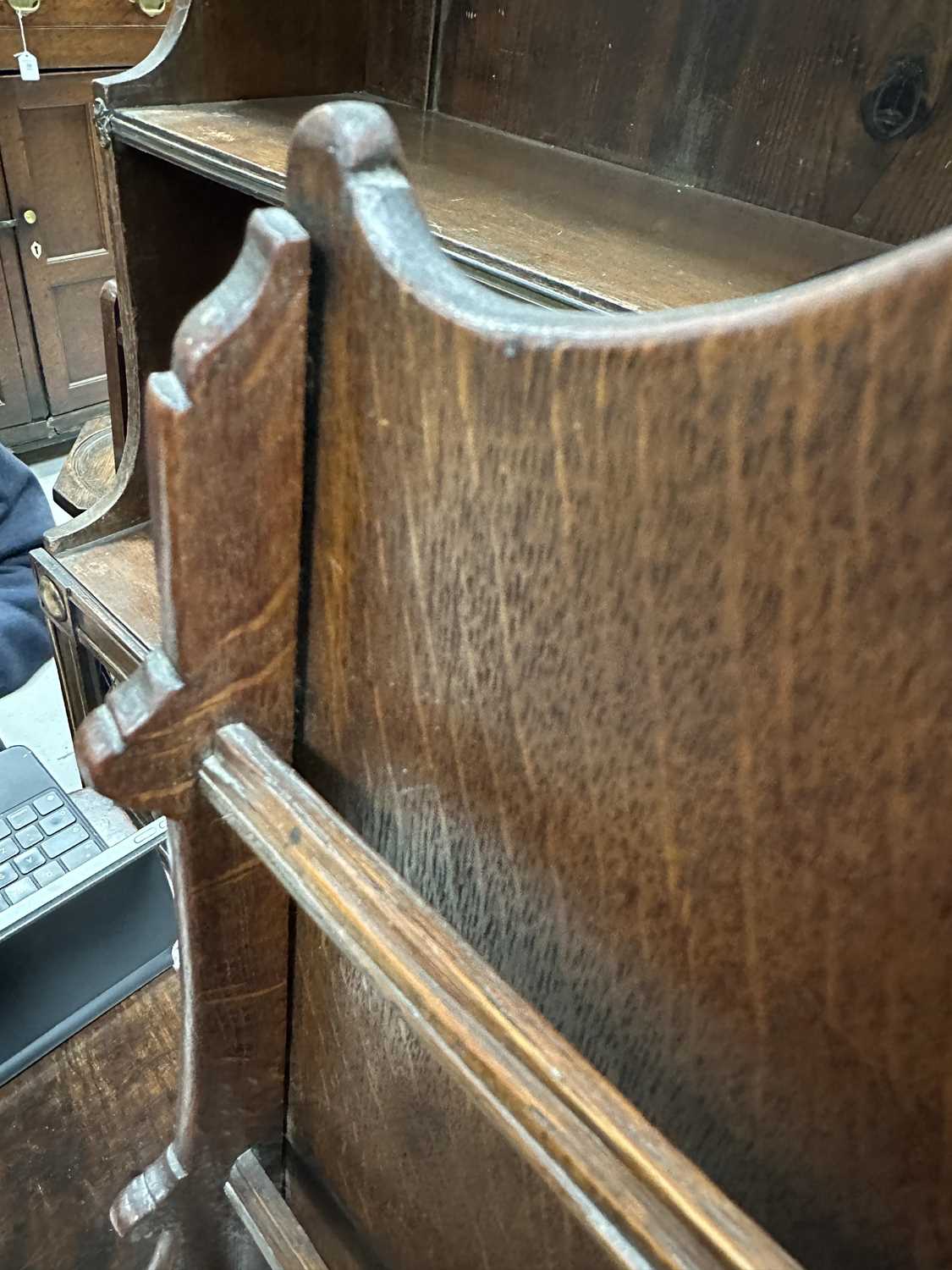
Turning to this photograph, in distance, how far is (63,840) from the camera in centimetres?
103

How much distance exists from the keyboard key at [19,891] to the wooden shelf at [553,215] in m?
0.70

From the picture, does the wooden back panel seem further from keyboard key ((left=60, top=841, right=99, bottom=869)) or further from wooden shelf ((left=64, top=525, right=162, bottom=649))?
keyboard key ((left=60, top=841, right=99, bottom=869))

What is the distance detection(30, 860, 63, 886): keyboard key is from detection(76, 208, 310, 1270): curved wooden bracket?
1.70 feet

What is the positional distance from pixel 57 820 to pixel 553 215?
83 centimetres

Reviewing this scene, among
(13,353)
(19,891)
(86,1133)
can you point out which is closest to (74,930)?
(19,891)

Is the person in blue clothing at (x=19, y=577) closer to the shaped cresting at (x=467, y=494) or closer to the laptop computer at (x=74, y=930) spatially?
the laptop computer at (x=74, y=930)

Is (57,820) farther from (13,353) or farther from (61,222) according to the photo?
(61,222)

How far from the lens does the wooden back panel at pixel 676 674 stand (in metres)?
0.21

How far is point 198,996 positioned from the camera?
47 centimetres

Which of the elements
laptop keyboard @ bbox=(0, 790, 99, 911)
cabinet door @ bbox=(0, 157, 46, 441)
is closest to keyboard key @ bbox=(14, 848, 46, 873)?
laptop keyboard @ bbox=(0, 790, 99, 911)

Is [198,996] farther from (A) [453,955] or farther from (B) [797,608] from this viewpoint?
(B) [797,608]

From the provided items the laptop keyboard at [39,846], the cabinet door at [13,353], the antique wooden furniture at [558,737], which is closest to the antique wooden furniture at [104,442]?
the laptop keyboard at [39,846]

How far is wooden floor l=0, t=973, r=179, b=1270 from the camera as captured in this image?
0.62 m

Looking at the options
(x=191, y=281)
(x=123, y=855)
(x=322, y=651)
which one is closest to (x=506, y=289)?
(x=322, y=651)
